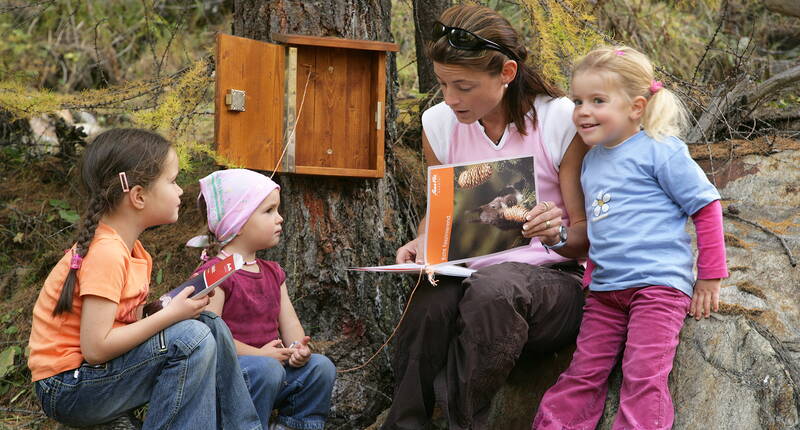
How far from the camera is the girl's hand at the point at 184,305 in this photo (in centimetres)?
239

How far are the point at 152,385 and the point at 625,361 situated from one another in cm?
150

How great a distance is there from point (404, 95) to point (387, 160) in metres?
1.84

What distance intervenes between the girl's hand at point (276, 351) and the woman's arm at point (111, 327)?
489mm

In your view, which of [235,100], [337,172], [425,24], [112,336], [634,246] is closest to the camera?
[112,336]

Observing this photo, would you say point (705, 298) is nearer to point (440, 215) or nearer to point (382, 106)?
point (440, 215)

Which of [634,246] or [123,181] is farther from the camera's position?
[634,246]

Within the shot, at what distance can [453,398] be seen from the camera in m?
2.64

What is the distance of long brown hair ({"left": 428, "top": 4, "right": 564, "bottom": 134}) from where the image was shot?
283 cm

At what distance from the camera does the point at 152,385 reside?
244 centimetres

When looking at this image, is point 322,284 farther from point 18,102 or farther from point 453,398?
point 18,102

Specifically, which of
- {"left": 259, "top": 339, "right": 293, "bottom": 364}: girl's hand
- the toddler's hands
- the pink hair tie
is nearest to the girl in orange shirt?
{"left": 259, "top": 339, "right": 293, "bottom": 364}: girl's hand

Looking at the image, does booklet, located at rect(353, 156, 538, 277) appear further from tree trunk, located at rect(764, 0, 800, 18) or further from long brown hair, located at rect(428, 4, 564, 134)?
tree trunk, located at rect(764, 0, 800, 18)

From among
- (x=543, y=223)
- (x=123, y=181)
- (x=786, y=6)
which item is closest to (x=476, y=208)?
(x=543, y=223)

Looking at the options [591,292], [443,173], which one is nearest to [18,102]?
[443,173]
